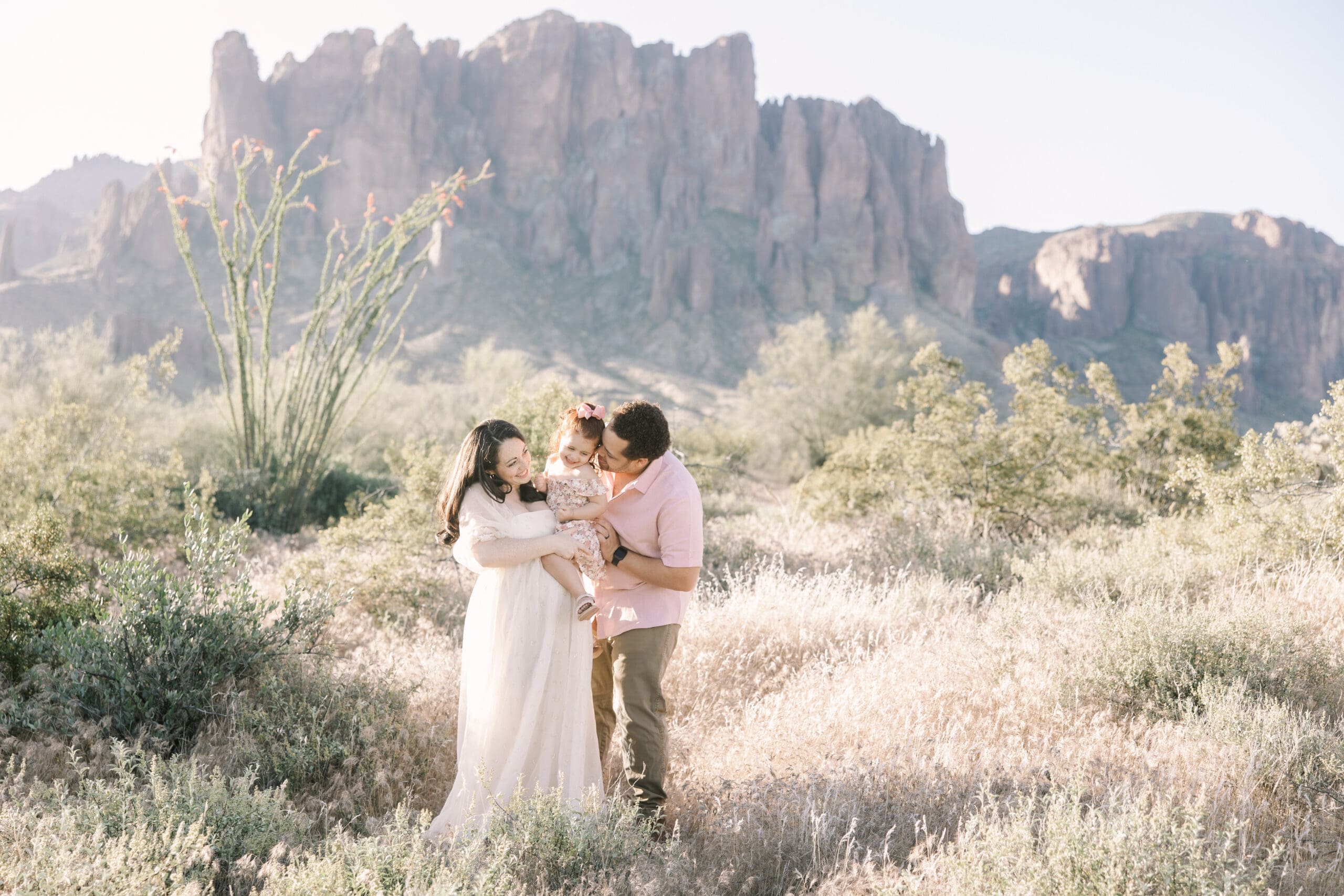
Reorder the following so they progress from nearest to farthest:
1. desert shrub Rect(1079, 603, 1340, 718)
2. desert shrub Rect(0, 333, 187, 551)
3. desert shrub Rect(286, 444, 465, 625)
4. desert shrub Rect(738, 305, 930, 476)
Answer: desert shrub Rect(1079, 603, 1340, 718) < desert shrub Rect(286, 444, 465, 625) < desert shrub Rect(0, 333, 187, 551) < desert shrub Rect(738, 305, 930, 476)

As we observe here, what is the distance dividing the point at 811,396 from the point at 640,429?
25.5m

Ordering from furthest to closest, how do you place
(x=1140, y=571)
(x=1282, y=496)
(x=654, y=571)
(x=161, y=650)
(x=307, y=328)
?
(x=307, y=328)
(x=1282, y=496)
(x=1140, y=571)
(x=161, y=650)
(x=654, y=571)

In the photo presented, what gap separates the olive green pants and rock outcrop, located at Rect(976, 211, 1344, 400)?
331 ft

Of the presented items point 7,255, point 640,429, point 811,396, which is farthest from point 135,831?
point 7,255

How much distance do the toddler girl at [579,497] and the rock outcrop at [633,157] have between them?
64.7 m

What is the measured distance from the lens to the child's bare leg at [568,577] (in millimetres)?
3227

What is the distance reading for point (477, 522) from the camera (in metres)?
3.17

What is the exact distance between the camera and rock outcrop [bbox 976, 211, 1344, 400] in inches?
3659

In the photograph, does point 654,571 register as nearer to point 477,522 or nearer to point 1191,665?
point 477,522

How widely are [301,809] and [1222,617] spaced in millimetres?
5063

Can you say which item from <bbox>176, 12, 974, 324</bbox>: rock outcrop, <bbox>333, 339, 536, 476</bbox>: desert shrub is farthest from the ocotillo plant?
<bbox>176, 12, 974, 324</bbox>: rock outcrop

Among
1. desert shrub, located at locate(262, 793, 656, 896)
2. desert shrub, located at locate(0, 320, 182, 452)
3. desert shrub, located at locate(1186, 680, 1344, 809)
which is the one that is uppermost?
desert shrub, located at locate(0, 320, 182, 452)

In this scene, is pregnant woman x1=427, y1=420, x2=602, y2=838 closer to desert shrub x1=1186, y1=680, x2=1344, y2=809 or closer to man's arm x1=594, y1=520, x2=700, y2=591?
man's arm x1=594, y1=520, x2=700, y2=591

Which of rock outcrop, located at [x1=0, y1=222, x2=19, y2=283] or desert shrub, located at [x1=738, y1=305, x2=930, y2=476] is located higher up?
rock outcrop, located at [x1=0, y1=222, x2=19, y2=283]
